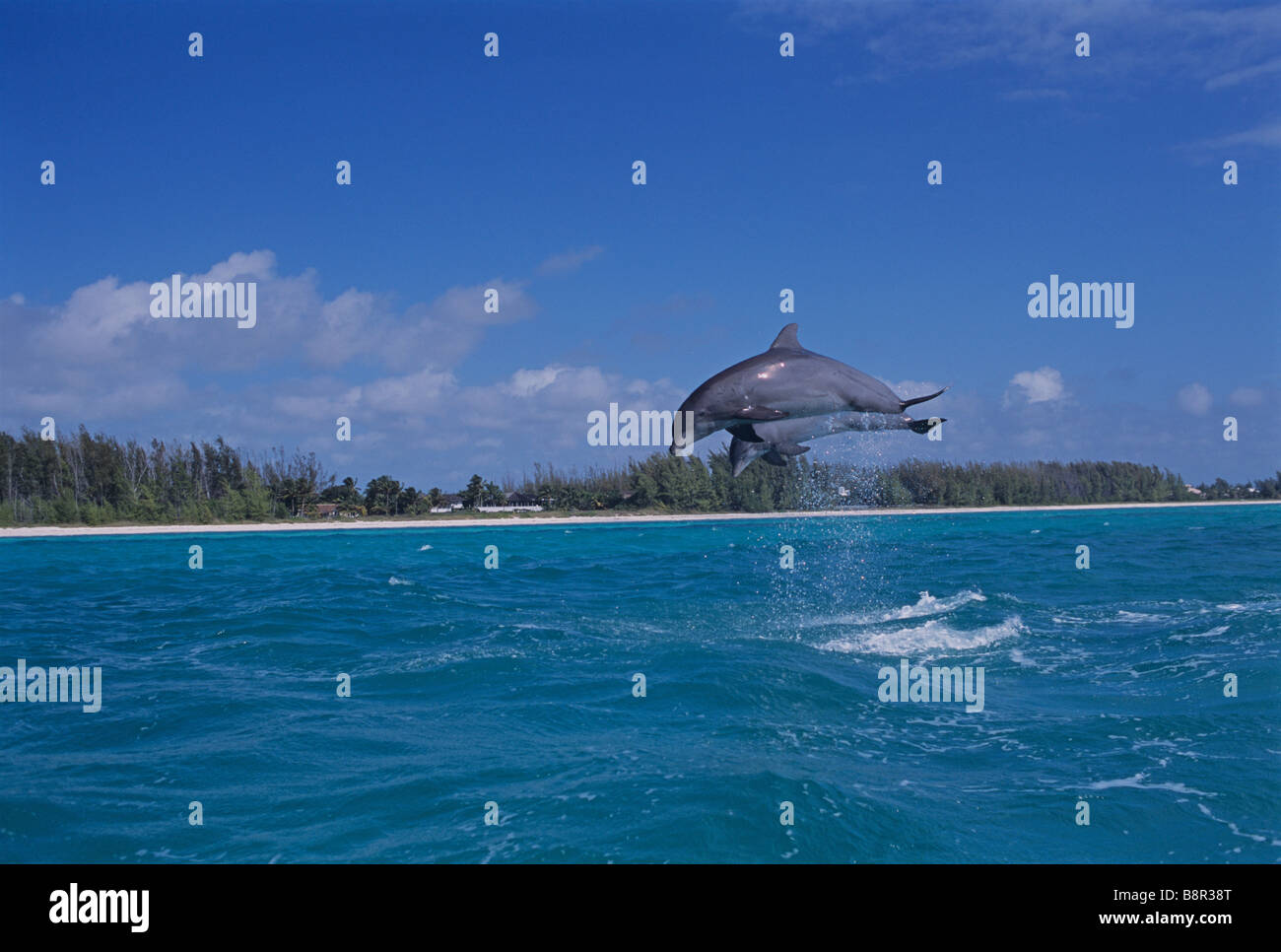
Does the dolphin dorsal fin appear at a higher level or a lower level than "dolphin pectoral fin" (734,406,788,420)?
higher

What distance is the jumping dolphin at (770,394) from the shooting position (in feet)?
8.26

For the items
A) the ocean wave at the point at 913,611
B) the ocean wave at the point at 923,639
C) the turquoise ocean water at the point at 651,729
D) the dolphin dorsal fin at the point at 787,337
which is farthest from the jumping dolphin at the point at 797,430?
the ocean wave at the point at 913,611

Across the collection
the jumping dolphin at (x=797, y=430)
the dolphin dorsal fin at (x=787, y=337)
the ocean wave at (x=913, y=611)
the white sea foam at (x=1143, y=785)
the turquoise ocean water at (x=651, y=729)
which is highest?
the dolphin dorsal fin at (x=787, y=337)

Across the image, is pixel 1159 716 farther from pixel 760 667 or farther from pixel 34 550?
pixel 34 550

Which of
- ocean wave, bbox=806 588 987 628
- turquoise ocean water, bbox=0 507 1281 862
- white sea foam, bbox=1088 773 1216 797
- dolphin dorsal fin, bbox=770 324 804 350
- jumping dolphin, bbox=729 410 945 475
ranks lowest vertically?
white sea foam, bbox=1088 773 1216 797

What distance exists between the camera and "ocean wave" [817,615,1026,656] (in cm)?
1545

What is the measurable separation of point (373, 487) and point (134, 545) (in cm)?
3165

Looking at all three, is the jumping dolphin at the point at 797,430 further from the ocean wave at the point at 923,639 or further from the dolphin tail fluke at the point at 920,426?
the ocean wave at the point at 923,639

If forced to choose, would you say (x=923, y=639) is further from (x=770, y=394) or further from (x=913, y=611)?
(x=770, y=394)

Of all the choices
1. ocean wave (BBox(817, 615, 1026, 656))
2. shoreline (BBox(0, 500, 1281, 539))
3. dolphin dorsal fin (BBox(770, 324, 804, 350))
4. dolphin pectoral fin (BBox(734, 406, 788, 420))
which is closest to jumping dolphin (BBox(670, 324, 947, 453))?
dolphin pectoral fin (BBox(734, 406, 788, 420))

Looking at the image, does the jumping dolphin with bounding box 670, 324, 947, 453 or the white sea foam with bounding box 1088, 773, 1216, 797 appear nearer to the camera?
the jumping dolphin with bounding box 670, 324, 947, 453

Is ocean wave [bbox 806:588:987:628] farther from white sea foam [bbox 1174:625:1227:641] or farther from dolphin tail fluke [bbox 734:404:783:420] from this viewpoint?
dolphin tail fluke [bbox 734:404:783:420]

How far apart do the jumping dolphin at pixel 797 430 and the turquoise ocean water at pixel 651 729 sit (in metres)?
Result: 5.43

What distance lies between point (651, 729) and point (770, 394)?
8702mm
